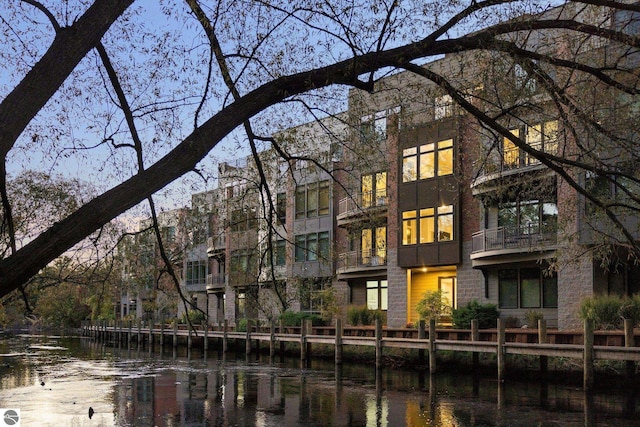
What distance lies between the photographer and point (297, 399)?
77.2 ft

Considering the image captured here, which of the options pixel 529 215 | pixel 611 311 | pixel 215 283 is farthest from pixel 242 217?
pixel 215 283

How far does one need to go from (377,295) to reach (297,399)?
2133cm

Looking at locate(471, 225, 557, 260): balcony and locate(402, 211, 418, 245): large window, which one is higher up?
locate(402, 211, 418, 245): large window

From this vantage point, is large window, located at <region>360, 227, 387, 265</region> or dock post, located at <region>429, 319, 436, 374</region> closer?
dock post, located at <region>429, 319, 436, 374</region>

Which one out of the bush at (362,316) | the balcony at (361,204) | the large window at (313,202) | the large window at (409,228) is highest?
the large window at (313,202)

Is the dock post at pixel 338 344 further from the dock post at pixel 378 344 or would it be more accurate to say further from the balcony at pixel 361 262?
the balcony at pixel 361 262

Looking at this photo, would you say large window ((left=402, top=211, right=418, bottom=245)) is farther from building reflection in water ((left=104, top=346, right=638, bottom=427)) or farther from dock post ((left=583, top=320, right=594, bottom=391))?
dock post ((left=583, top=320, right=594, bottom=391))

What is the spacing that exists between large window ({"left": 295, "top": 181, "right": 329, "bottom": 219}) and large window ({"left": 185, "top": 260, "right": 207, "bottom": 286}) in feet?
66.6

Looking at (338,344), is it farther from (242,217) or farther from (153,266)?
(153,266)

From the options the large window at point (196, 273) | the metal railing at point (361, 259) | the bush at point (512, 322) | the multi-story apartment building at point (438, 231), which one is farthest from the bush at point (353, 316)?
the large window at point (196, 273)

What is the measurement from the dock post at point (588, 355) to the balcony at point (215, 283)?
41.6 metres

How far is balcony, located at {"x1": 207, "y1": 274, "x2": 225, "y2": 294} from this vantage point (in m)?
62.3

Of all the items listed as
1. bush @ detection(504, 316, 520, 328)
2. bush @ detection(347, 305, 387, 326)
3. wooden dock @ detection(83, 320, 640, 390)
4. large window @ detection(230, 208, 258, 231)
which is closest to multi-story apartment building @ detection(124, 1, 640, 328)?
large window @ detection(230, 208, 258, 231)

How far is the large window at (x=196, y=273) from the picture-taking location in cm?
6856
